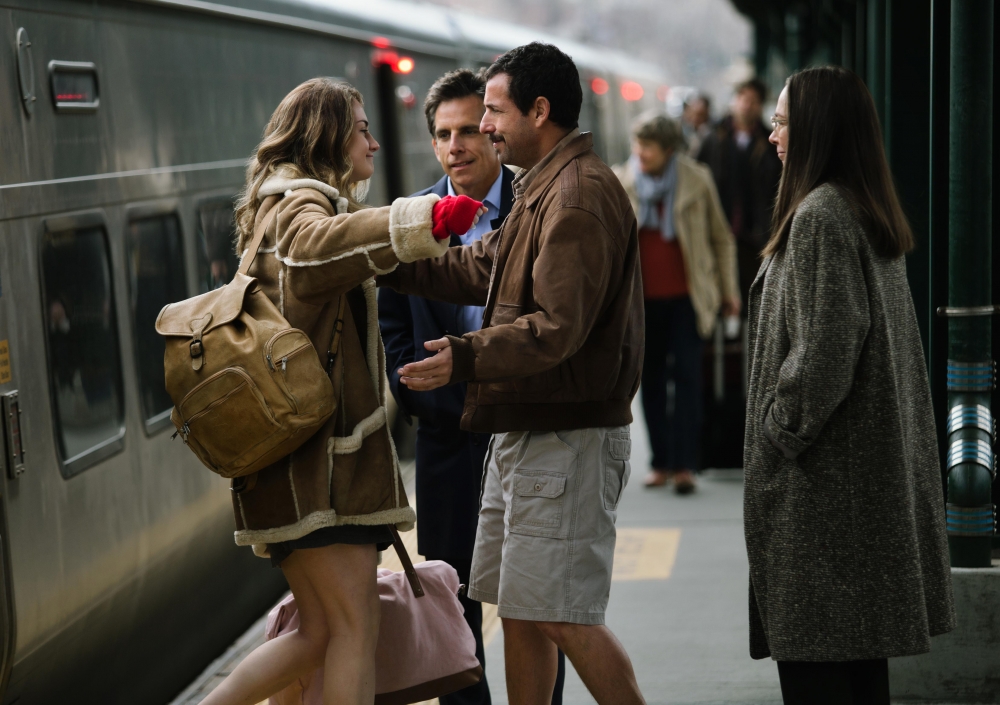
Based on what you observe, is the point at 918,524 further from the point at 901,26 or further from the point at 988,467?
the point at 901,26

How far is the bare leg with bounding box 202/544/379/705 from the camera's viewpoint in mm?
3018

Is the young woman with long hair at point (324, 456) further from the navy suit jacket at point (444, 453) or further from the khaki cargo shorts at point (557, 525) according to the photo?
the navy suit jacket at point (444, 453)

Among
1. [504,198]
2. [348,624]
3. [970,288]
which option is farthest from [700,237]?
[348,624]

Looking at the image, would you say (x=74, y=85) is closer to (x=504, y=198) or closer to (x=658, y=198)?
(x=504, y=198)

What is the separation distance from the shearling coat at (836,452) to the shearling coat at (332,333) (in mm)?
814

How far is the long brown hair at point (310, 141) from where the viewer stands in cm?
299

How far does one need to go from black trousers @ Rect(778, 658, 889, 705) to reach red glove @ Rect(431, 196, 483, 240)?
4.26 ft

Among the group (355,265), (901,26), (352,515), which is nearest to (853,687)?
(352,515)

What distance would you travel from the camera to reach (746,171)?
29.6 ft

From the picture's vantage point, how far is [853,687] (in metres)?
3.17

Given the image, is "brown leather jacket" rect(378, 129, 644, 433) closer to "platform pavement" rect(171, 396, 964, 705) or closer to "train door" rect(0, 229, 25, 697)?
"train door" rect(0, 229, 25, 697)

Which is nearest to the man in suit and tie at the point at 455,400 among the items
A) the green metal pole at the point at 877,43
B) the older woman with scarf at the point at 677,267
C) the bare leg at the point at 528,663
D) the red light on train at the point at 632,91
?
the bare leg at the point at 528,663

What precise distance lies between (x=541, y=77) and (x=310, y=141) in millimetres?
554

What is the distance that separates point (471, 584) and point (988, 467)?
1632mm
